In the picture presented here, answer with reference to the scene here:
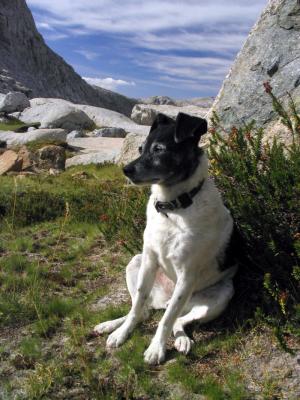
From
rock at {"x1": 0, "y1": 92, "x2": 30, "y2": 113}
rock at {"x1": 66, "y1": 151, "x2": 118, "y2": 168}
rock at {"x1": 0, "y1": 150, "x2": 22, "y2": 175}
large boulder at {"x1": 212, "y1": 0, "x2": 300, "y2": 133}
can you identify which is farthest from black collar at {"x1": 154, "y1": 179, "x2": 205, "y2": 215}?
rock at {"x1": 0, "y1": 92, "x2": 30, "y2": 113}

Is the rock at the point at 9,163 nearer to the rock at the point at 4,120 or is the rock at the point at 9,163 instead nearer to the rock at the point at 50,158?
the rock at the point at 50,158

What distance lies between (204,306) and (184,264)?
523 mm

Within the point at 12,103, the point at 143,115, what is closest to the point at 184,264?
the point at 12,103

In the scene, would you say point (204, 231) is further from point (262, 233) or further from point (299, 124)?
point (299, 124)

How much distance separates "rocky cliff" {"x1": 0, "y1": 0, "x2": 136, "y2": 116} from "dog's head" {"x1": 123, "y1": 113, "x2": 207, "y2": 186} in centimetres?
5365

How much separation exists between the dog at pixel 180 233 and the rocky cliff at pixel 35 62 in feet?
176

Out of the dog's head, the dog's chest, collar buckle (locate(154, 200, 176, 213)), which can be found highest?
the dog's head

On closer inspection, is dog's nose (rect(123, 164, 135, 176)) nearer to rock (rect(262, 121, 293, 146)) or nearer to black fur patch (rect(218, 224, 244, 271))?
black fur patch (rect(218, 224, 244, 271))

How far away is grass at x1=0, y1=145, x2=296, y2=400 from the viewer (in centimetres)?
360

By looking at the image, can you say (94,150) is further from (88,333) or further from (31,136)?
(88,333)

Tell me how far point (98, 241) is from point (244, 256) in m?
2.81

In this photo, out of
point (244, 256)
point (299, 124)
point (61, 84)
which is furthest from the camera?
point (61, 84)

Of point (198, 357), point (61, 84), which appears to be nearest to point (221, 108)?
point (198, 357)

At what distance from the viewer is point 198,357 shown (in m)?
3.96
